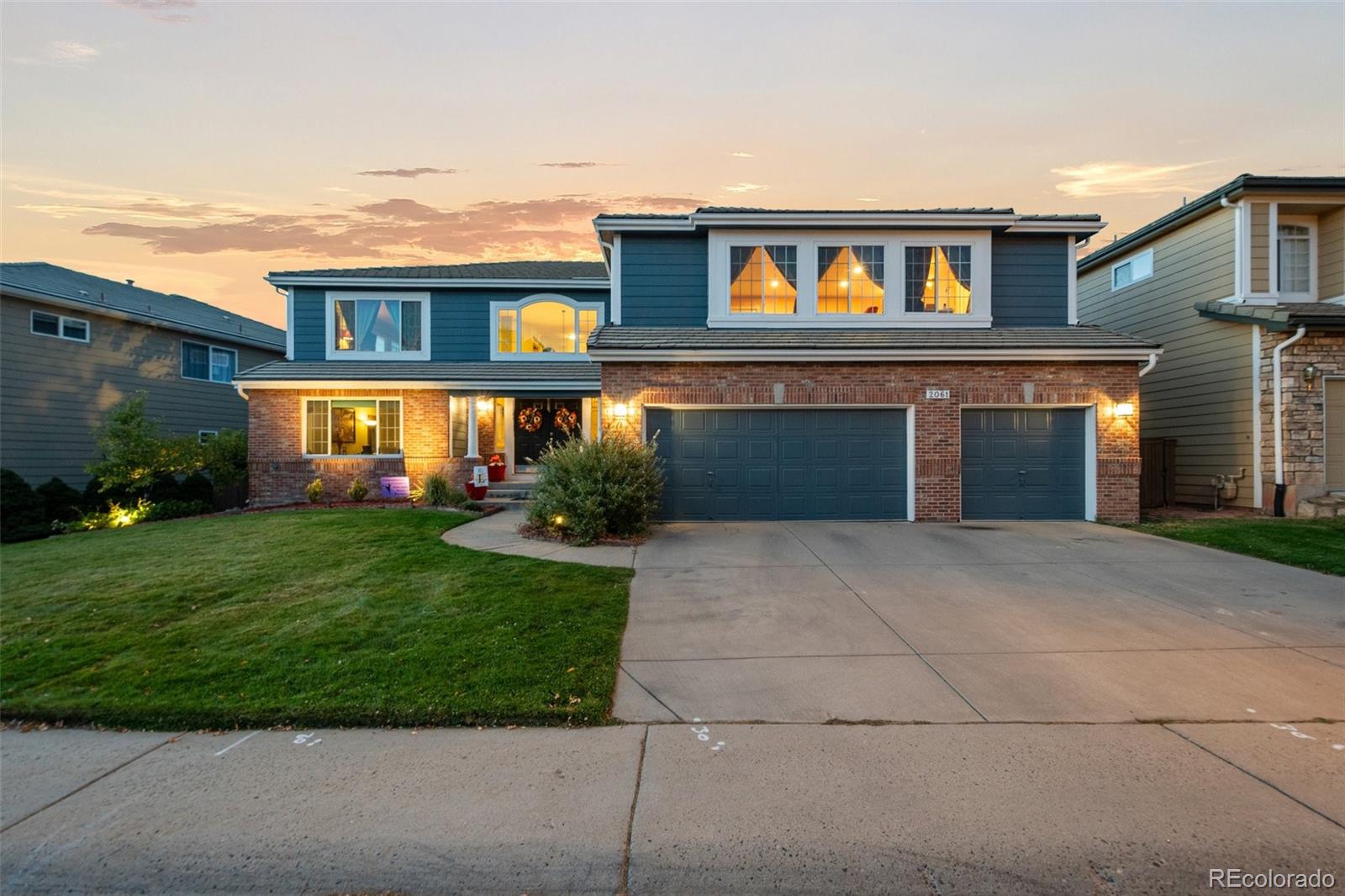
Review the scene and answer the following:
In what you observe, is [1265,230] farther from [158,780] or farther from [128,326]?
[128,326]

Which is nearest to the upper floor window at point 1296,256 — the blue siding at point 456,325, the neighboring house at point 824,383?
the neighboring house at point 824,383

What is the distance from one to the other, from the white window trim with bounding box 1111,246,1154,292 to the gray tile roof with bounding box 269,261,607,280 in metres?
14.0

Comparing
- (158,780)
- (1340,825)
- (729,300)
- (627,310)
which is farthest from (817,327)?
(158,780)

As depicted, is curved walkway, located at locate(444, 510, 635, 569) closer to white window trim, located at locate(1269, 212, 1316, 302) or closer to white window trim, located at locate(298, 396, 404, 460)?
white window trim, located at locate(298, 396, 404, 460)

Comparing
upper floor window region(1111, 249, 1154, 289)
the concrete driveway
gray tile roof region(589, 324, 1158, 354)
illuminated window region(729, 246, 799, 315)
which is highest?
upper floor window region(1111, 249, 1154, 289)

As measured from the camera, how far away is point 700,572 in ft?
27.1

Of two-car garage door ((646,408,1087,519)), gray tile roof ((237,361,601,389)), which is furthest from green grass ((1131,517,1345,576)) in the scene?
gray tile roof ((237,361,601,389))

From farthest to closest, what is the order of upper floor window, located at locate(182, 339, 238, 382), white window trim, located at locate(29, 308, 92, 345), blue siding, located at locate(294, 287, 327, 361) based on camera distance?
1. upper floor window, located at locate(182, 339, 238, 382)
2. blue siding, located at locate(294, 287, 327, 361)
3. white window trim, located at locate(29, 308, 92, 345)

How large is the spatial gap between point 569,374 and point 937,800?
1446 centimetres

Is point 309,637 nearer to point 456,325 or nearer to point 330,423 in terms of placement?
point 330,423

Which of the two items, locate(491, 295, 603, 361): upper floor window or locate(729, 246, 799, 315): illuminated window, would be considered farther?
locate(491, 295, 603, 361): upper floor window

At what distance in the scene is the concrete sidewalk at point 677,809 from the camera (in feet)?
9.41

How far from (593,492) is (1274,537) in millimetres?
10748

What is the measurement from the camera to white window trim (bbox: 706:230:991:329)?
1337 cm
